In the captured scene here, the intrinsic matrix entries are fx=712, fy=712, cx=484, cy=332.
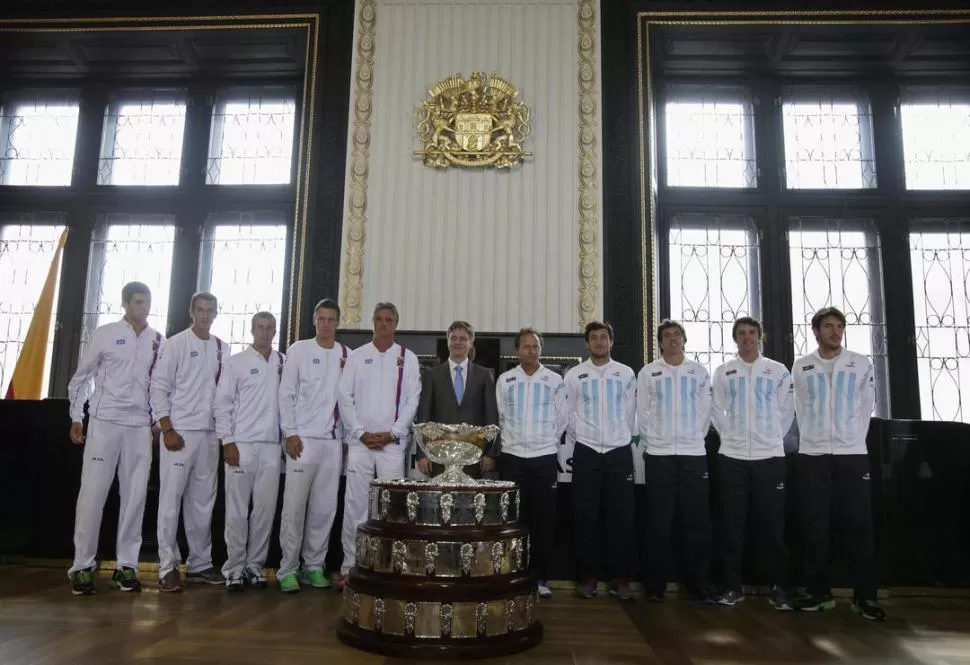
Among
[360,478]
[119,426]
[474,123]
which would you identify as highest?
[474,123]

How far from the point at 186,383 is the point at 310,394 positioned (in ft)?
2.17

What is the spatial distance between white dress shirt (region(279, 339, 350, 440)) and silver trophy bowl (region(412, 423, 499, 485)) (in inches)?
41.0

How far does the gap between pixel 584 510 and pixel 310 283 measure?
272 centimetres

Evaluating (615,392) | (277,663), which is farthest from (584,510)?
(277,663)

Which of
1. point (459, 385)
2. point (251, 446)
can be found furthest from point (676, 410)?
point (251, 446)

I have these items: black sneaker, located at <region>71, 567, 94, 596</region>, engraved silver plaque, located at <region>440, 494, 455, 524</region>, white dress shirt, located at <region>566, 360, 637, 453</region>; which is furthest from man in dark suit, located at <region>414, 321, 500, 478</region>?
black sneaker, located at <region>71, 567, 94, 596</region>

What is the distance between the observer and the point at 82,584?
3.39 meters

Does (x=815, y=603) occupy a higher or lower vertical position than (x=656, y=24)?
lower

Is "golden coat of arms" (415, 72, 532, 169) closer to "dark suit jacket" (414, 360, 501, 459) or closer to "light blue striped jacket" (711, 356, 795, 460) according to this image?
"dark suit jacket" (414, 360, 501, 459)

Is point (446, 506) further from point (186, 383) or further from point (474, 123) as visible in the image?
point (474, 123)

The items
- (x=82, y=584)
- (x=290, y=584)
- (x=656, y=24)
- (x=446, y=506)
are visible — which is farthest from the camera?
(x=656, y=24)

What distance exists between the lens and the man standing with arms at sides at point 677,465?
11.7 feet

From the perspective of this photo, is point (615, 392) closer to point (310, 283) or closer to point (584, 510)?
point (584, 510)

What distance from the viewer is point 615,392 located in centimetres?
367
